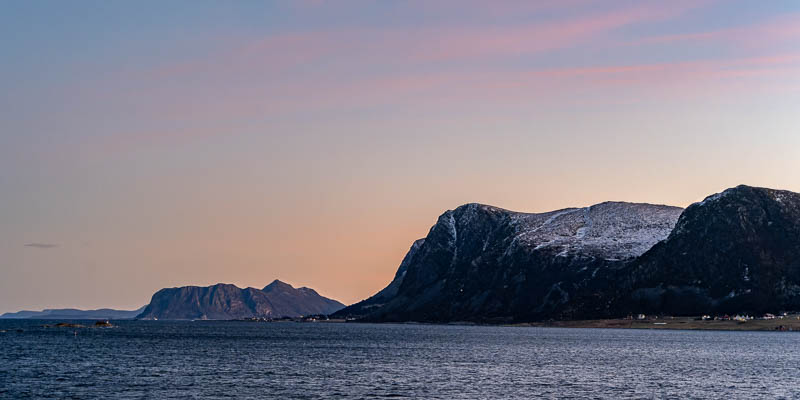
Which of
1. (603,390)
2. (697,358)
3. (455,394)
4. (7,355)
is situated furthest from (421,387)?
(7,355)

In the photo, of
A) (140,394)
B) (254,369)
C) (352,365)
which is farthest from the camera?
(352,365)

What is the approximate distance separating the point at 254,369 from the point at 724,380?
72.8 meters

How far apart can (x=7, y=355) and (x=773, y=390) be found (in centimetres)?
13918

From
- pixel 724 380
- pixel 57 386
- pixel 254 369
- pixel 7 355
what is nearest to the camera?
A: pixel 57 386

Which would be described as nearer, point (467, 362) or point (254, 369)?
point (254, 369)

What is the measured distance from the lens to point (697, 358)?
575 feet

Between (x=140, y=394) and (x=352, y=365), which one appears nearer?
(x=140, y=394)

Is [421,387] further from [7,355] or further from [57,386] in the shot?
[7,355]

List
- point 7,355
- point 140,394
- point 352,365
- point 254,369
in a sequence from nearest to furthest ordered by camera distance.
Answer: point 140,394
point 254,369
point 352,365
point 7,355

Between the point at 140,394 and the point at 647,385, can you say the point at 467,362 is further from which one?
the point at 140,394

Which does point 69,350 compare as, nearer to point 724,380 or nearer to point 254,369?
point 254,369

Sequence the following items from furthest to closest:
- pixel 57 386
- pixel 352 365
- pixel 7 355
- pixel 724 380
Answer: pixel 7 355 → pixel 352 365 → pixel 724 380 → pixel 57 386

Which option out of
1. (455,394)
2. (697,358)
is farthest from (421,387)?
(697,358)

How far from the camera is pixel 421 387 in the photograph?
113375 millimetres
